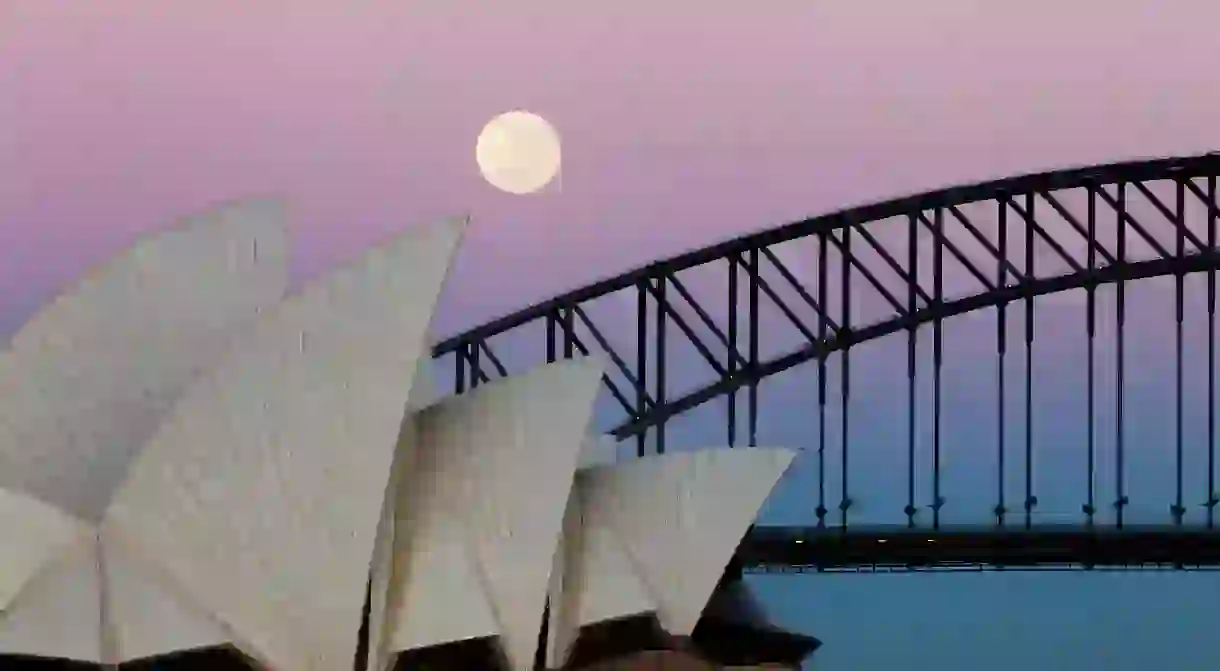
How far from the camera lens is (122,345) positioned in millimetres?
21422

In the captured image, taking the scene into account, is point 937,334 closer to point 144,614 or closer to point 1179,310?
point 1179,310

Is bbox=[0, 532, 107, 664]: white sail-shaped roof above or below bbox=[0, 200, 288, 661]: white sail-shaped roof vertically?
below

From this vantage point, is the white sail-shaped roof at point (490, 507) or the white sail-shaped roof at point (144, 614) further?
the white sail-shaped roof at point (490, 507)

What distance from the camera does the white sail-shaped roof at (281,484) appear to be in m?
18.2

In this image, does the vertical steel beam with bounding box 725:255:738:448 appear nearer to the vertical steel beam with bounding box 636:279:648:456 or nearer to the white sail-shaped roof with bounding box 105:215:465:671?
the vertical steel beam with bounding box 636:279:648:456

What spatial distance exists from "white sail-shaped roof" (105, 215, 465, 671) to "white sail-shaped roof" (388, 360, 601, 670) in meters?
1.01

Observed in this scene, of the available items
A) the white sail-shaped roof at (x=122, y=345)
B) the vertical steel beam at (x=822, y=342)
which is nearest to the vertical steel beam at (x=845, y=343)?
the vertical steel beam at (x=822, y=342)

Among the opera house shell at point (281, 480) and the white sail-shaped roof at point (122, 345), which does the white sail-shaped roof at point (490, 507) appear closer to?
the opera house shell at point (281, 480)

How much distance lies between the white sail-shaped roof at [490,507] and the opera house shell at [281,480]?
0.03m

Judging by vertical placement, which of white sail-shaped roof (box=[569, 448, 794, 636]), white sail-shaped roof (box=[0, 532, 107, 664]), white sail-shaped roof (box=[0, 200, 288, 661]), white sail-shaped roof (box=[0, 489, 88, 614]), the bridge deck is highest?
white sail-shaped roof (box=[0, 200, 288, 661])

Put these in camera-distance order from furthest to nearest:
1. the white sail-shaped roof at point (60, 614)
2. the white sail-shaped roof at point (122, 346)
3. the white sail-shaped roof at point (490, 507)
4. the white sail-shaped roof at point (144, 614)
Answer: the white sail-shaped roof at point (122, 346) → the white sail-shaped roof at point (490, 507) → the white sail-shaped roof at point (144, 614) → the white sail-shaped roof at point (60, 614)

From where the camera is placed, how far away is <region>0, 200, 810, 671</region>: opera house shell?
701 inches

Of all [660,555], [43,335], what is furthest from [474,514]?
[43,335]

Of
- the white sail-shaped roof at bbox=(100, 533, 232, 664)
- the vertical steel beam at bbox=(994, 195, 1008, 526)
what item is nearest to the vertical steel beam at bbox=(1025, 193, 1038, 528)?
the vertical steel beam at bbox=(994, 195, 1008, 526)
